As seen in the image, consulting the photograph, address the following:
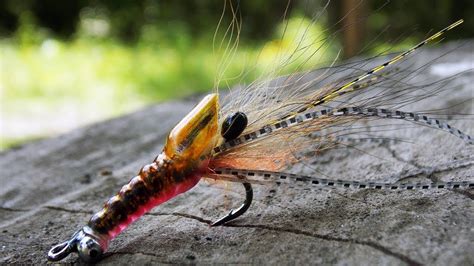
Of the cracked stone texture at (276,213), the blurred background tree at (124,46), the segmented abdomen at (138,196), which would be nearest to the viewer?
the cracked stone texture at (276,213)

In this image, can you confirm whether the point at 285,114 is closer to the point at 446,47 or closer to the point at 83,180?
the point at 83,180

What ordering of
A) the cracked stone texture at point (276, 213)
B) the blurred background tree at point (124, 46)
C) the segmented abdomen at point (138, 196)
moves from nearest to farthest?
1. the cracked stone texture at point (276, 213)
2. the segmented abdomen at point (138, 196)
3. the blurred background tree at point (124, 46)

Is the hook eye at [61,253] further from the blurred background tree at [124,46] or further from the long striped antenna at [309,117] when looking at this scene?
the blurred background tree at [124,46]

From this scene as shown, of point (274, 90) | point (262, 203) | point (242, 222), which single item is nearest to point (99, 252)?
point (242, 222)

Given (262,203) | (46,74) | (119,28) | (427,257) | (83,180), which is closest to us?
(427,257)

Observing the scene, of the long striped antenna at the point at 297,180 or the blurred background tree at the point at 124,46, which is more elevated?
the blurred background tree at the point at 124,46

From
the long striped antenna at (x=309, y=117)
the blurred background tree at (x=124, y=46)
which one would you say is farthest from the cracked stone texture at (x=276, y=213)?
the blurred background tree at (x=124, y=46)

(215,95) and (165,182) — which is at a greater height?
(215,95)

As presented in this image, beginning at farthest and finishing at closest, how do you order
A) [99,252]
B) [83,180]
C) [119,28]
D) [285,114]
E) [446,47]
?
1. [119,28]
2. [446,47]
3. [83,180]
4. [285,114]
5. [99,252]
